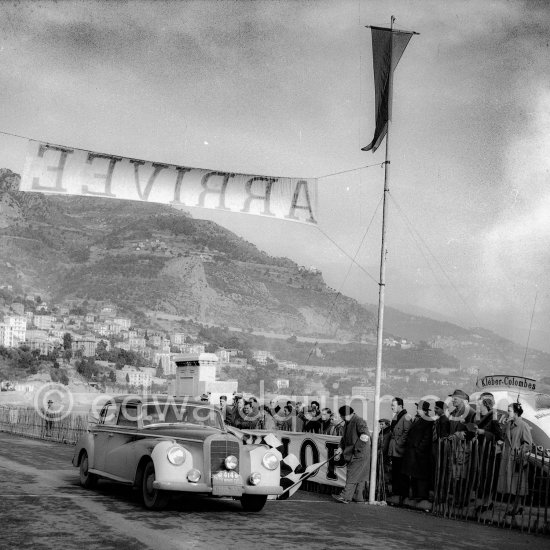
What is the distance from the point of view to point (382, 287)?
41.6 feet

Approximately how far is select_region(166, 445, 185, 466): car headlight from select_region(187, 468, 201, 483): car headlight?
0.17 metres

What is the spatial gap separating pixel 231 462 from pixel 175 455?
2.58 ft

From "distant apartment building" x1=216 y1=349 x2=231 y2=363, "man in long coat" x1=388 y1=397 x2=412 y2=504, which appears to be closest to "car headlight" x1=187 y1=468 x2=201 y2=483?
"man in long coat" x1=388 y1=397 x2=412 y2=504

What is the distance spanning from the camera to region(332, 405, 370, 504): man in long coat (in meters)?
12.7

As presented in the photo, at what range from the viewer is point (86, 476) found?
12352mm

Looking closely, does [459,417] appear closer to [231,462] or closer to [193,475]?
[231,462]

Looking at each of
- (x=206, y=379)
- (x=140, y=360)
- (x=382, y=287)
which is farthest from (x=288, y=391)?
(x=382, y=287)

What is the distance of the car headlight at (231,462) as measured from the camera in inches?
398

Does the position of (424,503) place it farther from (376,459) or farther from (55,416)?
(55,416)

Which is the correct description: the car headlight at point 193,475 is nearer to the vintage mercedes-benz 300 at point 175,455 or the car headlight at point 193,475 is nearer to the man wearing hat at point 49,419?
the vintage mercedes-benz 300 at point 175,455

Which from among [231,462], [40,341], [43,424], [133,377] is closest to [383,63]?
[231,462]

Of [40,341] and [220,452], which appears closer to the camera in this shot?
[220,452]

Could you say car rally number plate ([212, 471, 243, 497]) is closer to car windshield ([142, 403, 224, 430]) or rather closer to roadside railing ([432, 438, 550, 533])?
car windshield ([142, 403, 224, 430])

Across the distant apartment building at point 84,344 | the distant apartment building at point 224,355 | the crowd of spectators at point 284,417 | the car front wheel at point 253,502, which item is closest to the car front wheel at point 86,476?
the car front wheel at point 253,502
